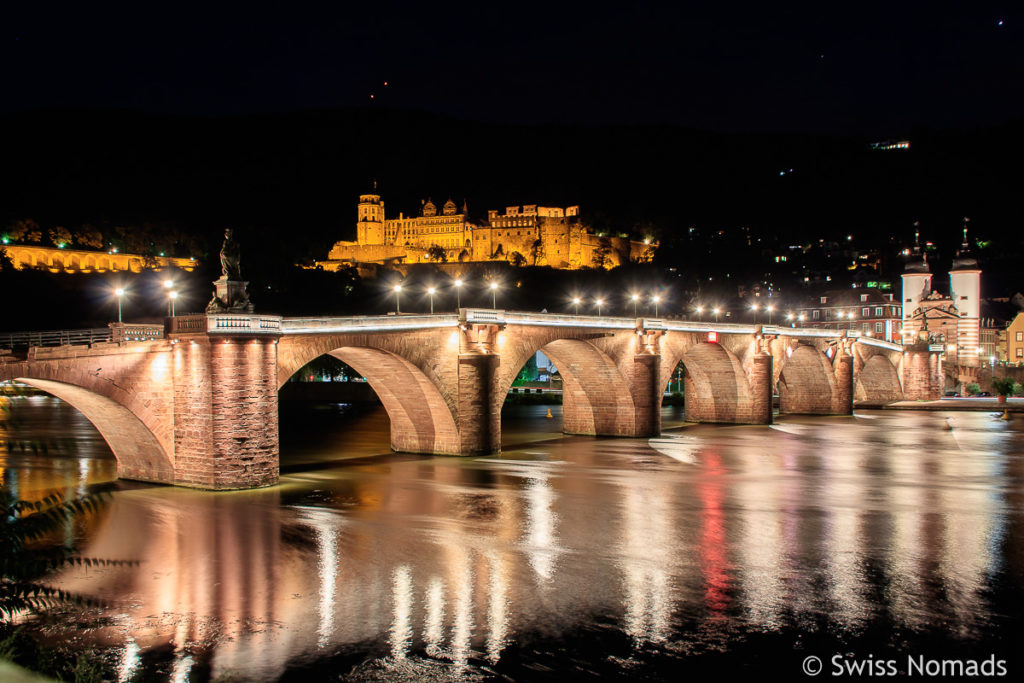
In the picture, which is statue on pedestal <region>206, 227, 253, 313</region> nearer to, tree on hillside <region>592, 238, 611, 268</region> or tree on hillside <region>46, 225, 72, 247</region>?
tree on hillside <region>46, 225, 72, 247</region>

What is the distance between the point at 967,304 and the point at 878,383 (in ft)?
55.0

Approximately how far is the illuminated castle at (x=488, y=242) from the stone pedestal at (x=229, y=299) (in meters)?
117

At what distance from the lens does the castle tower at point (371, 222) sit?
508ft

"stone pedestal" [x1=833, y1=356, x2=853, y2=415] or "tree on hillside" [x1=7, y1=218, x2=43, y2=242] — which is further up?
"tree on hillside" [x1=7, y1=218, x2=43, y2=242]

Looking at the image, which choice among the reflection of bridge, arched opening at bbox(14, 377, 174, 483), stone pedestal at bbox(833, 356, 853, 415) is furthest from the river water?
stone pedestal at bbox(833, 356, 853, 415)

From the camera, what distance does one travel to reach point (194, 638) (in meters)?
12.6

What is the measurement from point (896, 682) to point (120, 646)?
1076cm

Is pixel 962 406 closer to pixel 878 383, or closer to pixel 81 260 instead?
pixel 878 383

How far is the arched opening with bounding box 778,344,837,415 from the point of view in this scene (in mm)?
59500

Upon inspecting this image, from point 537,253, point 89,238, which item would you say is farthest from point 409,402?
point 537,253

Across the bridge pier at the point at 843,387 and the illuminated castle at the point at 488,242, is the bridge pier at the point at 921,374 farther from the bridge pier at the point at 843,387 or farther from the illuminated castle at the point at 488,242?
the illuminated castle at the point at 488,242

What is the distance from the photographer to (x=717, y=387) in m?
51.8

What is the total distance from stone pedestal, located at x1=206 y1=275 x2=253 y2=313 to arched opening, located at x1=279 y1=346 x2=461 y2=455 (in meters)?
5.64

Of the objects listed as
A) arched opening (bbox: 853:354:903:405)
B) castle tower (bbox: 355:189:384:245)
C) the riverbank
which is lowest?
the riverbank
